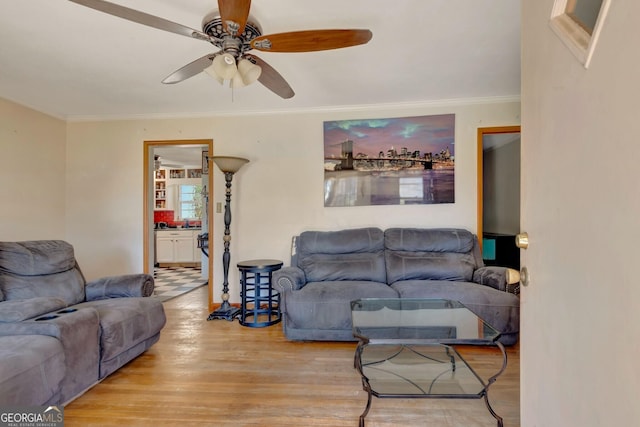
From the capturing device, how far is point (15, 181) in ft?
11.0

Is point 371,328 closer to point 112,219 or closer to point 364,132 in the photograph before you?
point 364,132

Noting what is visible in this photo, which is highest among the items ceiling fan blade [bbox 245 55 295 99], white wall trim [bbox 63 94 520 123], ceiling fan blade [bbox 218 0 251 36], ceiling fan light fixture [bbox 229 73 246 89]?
white wall trim [bbox 63 94 520 123]

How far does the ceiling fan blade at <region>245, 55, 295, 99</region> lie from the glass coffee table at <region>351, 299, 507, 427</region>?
1663mm

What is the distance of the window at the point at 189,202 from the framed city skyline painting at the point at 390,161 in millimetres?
4845

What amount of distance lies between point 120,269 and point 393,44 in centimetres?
393

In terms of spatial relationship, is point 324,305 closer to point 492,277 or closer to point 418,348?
point 418,348

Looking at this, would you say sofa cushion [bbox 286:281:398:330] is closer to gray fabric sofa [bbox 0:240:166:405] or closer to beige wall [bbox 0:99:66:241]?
gray fabric sofa [bbox 0:240:166:405]

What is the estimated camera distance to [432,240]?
3205 mm

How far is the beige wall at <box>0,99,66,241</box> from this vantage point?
3.25 m

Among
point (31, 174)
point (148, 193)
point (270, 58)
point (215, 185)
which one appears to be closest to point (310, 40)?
point (270, 58)

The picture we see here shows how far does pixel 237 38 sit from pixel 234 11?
288 mm

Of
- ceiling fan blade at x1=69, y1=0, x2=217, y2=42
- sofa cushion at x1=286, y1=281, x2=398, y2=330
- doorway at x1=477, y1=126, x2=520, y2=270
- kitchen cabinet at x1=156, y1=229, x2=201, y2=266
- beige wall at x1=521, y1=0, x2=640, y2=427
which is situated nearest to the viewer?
beige wall at x1=521, y1=0, x2=640, y2=427

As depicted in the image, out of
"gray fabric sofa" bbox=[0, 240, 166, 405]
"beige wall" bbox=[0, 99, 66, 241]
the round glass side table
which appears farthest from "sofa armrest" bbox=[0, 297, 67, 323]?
"beige wall" bbox=[0, 99, 66, 241]

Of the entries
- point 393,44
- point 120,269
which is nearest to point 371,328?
point 393,44
